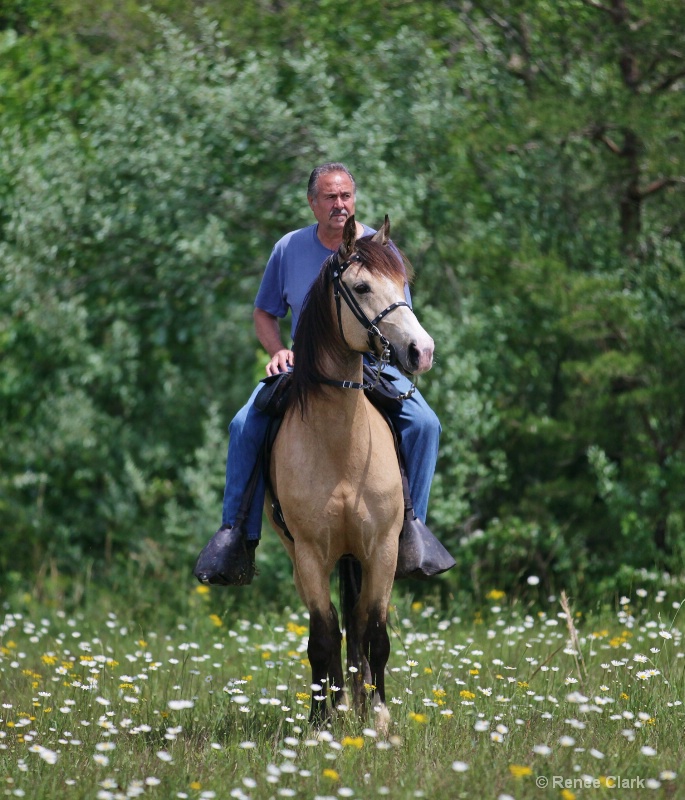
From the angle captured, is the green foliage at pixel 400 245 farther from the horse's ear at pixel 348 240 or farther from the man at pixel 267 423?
the horse's ear at pixel 348 240

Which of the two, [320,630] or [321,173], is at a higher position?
[321,173]

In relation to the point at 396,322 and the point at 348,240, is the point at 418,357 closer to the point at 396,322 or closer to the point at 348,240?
the point at 396,322

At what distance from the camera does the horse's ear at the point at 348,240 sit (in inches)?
192

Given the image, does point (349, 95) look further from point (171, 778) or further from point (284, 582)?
point (171, 778)

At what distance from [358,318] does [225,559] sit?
5.01 feet

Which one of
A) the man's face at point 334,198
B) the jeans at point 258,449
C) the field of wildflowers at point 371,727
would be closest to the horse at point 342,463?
the jeans at point 258,449

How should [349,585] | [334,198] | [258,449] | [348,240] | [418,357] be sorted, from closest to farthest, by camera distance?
[418,357] < [348,240] < [334,198] < [258,449] < [349,585]

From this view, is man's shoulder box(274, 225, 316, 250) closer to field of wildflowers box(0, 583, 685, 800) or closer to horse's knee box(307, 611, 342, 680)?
horse's knee box(307, 611, 342, 680)

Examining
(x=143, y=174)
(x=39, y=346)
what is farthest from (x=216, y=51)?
(x=39, y=346)

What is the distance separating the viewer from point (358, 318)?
4.84m

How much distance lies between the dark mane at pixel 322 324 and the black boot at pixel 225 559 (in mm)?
843

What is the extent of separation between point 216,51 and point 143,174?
249cm

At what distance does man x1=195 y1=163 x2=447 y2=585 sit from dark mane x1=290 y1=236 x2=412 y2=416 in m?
0.28

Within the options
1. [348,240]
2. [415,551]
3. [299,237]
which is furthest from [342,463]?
[299,237]
